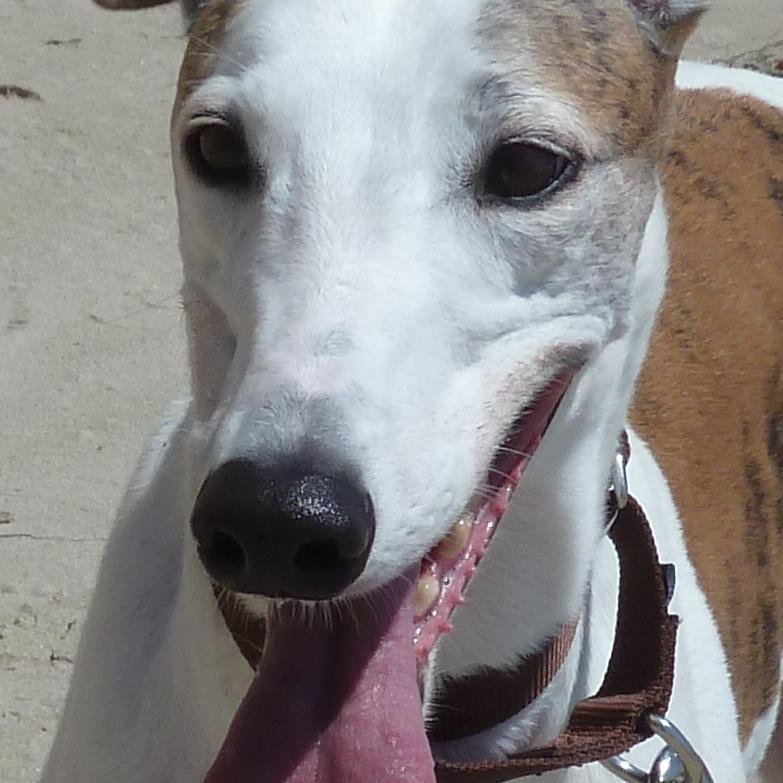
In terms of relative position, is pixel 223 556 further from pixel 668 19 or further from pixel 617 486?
pixel 668 19

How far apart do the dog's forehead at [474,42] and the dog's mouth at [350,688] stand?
0.41 m

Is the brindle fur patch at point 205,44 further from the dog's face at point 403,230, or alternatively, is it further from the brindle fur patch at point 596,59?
the brindle fur patch at point 596,59

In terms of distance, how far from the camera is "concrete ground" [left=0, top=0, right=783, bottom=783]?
3.23 metres

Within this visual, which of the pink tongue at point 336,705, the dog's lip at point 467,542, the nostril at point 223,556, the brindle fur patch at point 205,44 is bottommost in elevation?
the pink tongue at point 336,705

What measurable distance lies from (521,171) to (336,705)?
1.79 feet

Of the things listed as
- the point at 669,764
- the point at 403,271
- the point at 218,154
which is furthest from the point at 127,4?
the point at 669,764

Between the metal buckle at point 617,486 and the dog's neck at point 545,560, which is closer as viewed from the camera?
the dog's neck at point 545,560

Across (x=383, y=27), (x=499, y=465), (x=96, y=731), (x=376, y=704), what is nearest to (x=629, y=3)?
(x=383, y=27)

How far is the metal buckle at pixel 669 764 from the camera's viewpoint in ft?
5.94

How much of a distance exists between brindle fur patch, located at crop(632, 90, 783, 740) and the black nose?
101cm

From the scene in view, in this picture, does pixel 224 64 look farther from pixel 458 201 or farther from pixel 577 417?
pixel 577 417

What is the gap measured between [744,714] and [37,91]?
110 inches

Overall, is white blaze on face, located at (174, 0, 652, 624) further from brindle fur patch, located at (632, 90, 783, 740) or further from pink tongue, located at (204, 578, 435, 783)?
brindle fur patch, located at (632, 90, 783, 740)

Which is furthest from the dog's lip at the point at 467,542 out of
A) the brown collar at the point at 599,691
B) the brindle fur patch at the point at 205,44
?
the brindle fur patch at the point at 205,44
